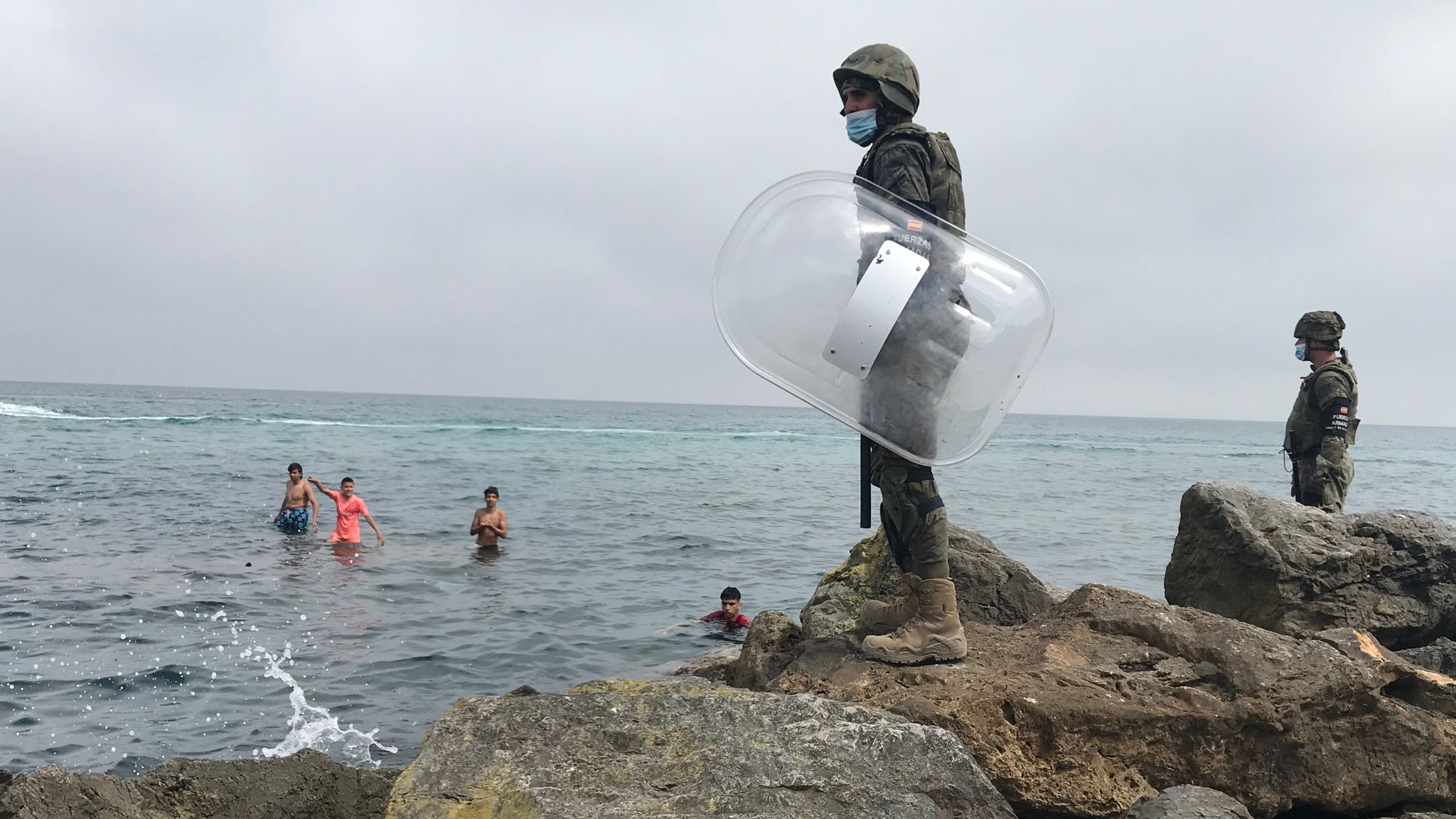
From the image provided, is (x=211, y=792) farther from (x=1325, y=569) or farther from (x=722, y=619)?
(x=722, y=619)

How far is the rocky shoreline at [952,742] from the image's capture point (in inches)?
90.3

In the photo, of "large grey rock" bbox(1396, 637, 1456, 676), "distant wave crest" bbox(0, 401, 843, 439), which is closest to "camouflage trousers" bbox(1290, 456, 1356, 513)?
"large grey rock" bbox(1396, 637, 1456, 676)

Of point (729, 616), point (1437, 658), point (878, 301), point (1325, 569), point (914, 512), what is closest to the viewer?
point (878, 301)

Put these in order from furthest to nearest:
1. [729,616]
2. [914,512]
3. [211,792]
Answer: [729,616] → [914,512] → [211,792]

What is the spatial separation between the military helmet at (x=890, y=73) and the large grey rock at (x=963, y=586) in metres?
2.17

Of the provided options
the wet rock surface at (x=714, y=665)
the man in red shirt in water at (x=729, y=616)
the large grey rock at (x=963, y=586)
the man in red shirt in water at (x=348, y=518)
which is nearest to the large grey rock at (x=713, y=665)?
the wet rock surface at (x=714, y=665)

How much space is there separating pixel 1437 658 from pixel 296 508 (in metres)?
13.9

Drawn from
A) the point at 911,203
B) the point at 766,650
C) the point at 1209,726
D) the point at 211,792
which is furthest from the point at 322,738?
the point at 1209,726

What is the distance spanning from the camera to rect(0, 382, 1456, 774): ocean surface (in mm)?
6055

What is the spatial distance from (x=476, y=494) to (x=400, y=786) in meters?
18.8

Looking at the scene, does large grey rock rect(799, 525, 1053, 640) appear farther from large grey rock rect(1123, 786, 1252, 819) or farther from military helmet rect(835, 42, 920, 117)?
military helmet rect(835, 42, 920, 117)

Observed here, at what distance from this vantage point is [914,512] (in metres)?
3.40

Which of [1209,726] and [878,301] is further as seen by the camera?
[878,301]

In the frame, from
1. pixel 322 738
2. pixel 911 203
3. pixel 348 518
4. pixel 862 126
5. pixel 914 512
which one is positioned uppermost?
pixel 862 126
